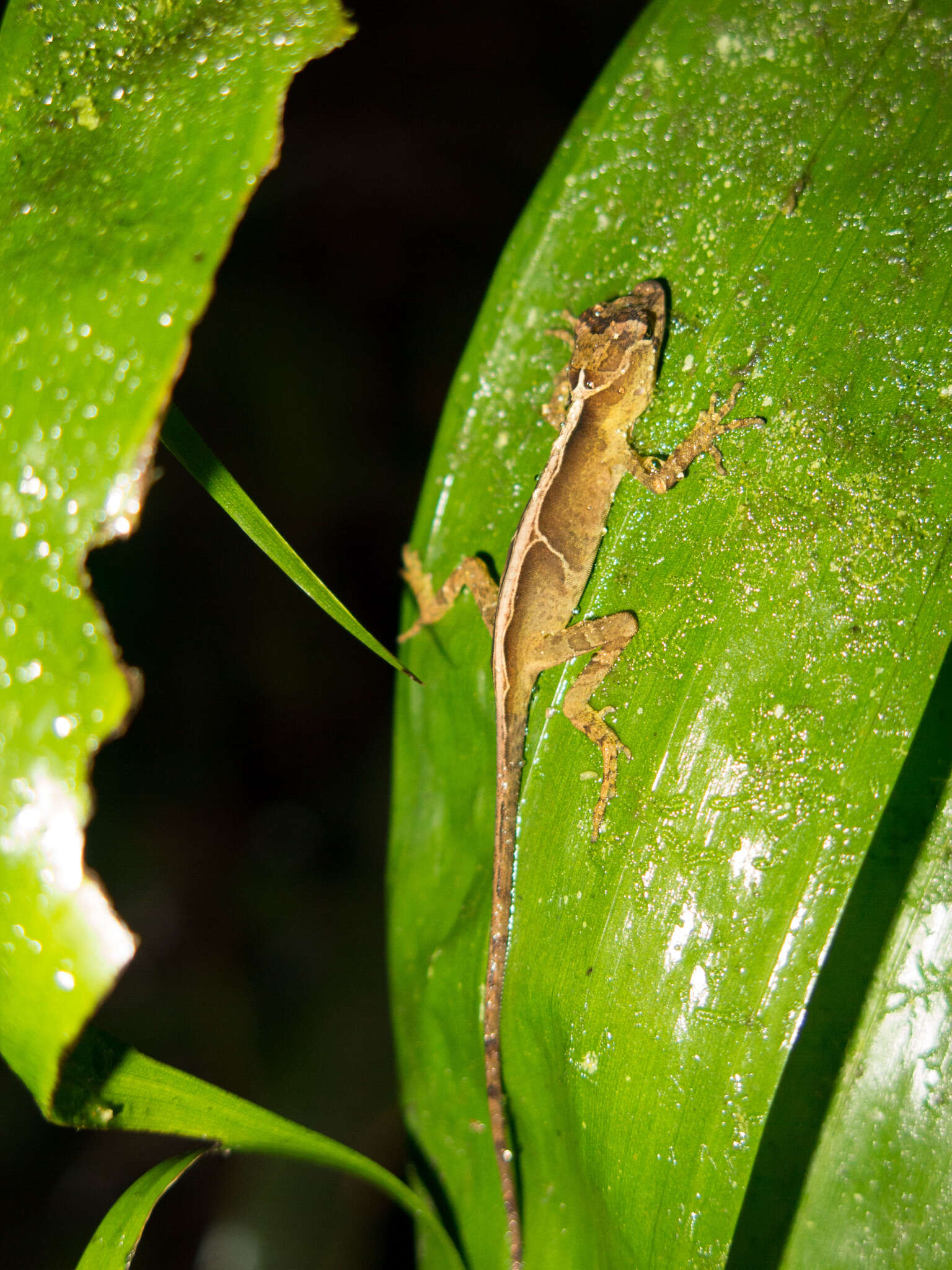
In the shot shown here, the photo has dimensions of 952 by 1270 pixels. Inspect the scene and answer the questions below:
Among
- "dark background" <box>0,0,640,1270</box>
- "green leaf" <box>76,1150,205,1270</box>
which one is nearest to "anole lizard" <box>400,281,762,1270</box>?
"green leaf" <box>76,1150,205,1270</box>

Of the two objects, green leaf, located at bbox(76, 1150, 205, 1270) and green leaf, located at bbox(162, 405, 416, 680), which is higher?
green leaf, located at bbox(162, 405, 416, 680)

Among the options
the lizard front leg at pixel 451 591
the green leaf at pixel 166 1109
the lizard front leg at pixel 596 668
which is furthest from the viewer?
the lizard front leg at pixel 451 591

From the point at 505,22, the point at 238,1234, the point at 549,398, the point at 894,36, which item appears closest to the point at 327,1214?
the point at 238,1234

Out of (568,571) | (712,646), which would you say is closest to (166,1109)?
(712,646)

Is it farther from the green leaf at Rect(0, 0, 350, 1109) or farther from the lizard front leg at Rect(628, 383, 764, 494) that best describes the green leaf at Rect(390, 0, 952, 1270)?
the green leaf at Rect(0, 0, 350, 1109)

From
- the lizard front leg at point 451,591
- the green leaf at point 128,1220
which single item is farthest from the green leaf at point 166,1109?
the lizard front leg at point 451,591

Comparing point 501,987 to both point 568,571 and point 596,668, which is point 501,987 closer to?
point 596,668

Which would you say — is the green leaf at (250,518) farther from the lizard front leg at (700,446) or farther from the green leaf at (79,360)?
the lizard front leg at (700,446)
